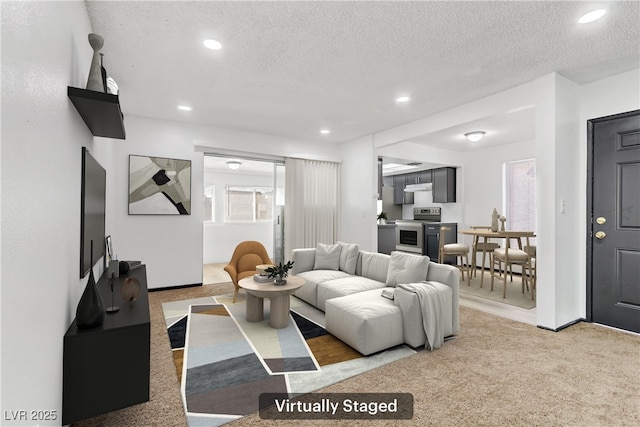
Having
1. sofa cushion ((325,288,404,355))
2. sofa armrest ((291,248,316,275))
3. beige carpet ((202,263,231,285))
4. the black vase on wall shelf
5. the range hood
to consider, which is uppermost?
the range hood

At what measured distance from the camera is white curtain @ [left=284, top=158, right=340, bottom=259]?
19.1 feet

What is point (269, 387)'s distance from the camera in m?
2.09

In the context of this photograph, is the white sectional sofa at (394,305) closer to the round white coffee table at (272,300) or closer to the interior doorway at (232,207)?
the round white coffee table at (272,300)

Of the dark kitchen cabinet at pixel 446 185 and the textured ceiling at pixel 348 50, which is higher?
the textured ceiling at pixel 348 50

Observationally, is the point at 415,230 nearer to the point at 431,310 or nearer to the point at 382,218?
the point at 382,218

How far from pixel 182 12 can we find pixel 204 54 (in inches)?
23.1

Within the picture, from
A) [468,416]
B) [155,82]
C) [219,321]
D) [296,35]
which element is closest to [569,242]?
[468,416]

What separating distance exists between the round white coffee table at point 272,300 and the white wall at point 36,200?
159cm

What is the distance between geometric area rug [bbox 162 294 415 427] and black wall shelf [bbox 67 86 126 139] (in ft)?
6.18

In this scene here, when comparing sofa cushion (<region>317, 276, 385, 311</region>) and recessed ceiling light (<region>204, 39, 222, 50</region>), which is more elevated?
recessed ceiling light (<region>204, 39, 222, 50</region>)

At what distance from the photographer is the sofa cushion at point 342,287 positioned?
3.42 metres

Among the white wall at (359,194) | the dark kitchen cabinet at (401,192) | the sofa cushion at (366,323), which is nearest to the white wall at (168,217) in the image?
the white wall at (359,194)

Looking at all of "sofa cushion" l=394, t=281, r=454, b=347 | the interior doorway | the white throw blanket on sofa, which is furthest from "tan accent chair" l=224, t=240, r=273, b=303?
the interior doorway

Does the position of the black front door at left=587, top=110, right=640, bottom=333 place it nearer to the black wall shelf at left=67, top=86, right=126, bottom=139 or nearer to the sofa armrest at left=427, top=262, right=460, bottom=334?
the sofa armrest at left=427, top=262, right=460, bottom=334
